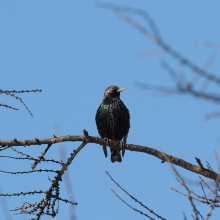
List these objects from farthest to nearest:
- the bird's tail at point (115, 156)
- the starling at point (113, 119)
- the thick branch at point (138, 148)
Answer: the bird's tail at point (115, 156), the starling at point (113, 119), the thick branch at point (138, 148)

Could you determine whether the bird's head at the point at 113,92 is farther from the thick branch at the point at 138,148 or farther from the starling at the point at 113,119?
the thick branch at the point at 138,148

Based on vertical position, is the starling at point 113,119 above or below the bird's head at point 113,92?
below

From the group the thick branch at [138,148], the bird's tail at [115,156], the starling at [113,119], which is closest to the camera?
the thick branch at [138,148]

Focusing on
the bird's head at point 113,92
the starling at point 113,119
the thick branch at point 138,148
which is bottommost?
the thick branch at point 138,148

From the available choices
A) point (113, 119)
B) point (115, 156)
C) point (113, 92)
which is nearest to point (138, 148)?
point (113, 119)

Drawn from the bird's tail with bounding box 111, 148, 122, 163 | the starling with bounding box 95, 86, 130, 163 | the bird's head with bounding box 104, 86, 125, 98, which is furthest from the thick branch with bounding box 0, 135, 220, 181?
the bird's head with bounding box 104, 86, 125, 98

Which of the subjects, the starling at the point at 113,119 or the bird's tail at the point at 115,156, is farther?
→ the bird's tail at the point at 115,156

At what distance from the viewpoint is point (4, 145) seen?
4.52m

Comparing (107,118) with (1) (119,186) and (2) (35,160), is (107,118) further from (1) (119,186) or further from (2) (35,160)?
(1) (119,186)

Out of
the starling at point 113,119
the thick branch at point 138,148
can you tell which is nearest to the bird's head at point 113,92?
the starling at point 113,119

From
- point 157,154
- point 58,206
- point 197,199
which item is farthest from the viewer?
point 157,154

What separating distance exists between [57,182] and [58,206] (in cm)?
28

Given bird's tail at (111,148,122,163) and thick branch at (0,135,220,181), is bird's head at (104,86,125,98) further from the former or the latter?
thick branch at (0,135,220,181)

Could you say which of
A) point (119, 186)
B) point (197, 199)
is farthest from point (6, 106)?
point (197, 199)
